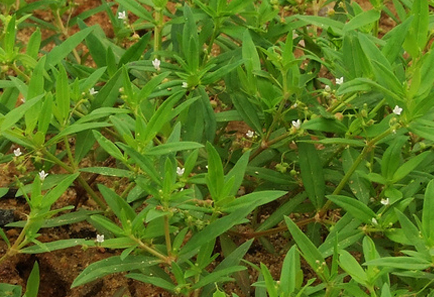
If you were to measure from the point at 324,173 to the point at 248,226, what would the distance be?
399 millimetres

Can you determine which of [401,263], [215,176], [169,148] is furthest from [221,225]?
[401,263]

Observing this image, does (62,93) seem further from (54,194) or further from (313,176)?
(313,176)

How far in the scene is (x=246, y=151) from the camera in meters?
2.14

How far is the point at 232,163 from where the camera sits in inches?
91.0

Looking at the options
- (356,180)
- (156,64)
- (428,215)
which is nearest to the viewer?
(428,215)

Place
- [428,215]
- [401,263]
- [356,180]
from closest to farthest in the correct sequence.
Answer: [401,263] → [428,215] → [356,180]

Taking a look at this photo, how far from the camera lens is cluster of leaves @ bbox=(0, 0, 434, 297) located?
183 cm

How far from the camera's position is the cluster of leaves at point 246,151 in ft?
5.99

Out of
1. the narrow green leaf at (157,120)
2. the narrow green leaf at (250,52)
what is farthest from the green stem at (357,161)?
the narrow green leaf at (157,120)

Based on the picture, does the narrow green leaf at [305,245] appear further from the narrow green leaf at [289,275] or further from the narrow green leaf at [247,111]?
the narrow green leaf at [247,111]

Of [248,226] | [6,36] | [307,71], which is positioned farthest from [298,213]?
[6,36]

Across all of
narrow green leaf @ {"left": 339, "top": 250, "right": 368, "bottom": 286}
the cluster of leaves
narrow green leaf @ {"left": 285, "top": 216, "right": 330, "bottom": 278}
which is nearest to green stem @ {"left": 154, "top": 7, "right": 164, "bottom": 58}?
the cluster of leaves

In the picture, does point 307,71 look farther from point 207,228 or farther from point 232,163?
point 207,228

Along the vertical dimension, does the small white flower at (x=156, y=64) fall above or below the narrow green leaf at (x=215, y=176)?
above
